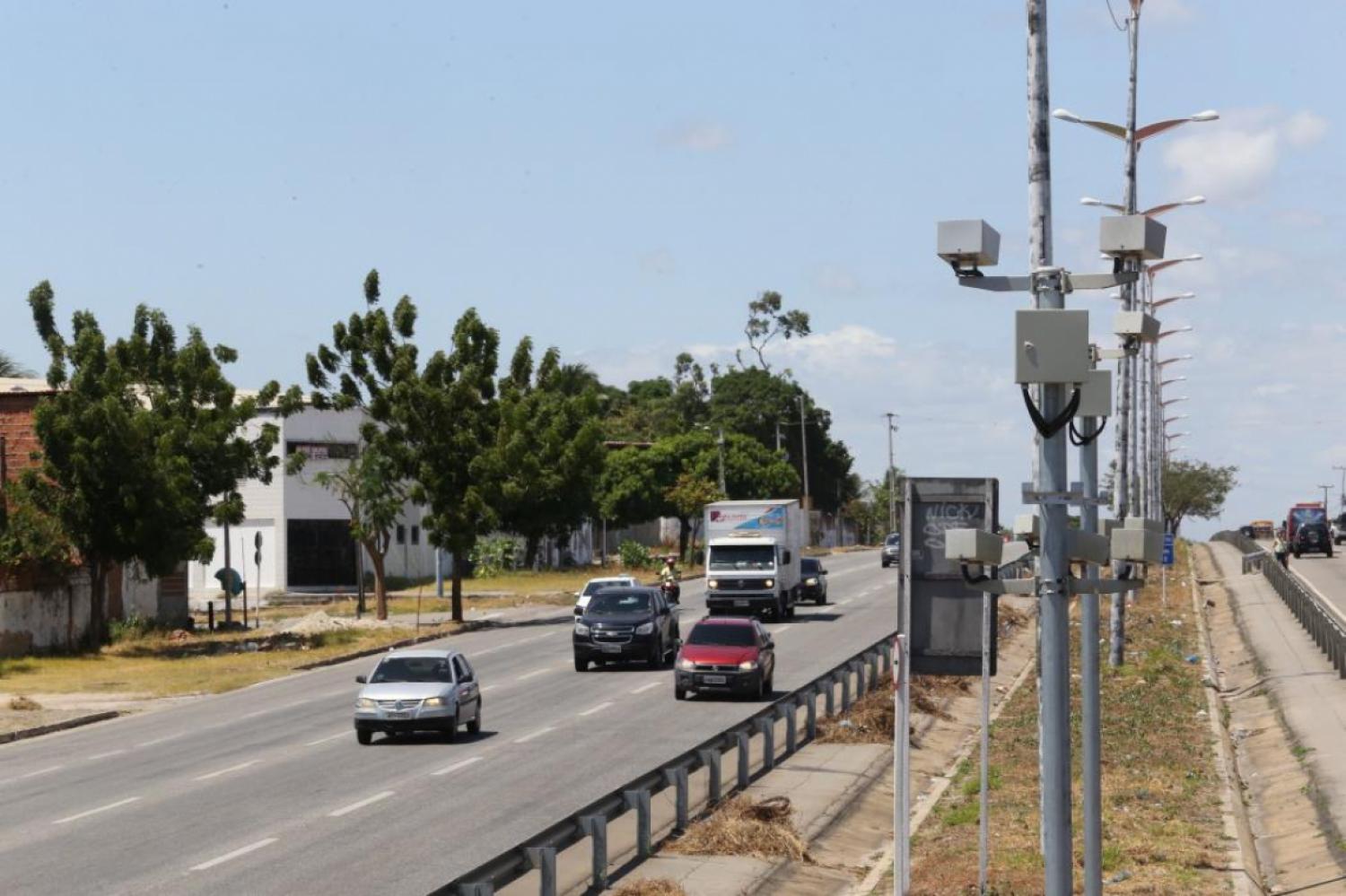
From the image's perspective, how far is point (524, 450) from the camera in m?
63.3

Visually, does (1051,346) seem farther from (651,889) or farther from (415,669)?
(415,669)

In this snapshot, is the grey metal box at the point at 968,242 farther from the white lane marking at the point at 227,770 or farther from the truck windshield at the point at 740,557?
the truck windshield at the point at 740,557

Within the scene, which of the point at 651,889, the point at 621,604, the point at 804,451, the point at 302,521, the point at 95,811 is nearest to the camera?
the point at 651,889

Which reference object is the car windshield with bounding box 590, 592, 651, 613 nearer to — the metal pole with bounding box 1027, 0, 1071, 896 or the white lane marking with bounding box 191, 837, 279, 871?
the white lane marking with bounding box 191, 837, 279, 871

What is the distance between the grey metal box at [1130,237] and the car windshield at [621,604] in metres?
33.3

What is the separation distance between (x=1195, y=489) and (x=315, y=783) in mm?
174575

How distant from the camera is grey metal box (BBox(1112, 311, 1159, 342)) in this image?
14.3 metres

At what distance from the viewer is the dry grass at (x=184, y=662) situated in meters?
46.8

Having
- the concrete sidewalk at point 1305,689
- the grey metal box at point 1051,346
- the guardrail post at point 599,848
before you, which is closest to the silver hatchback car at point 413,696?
the guardrail post at point 599,848

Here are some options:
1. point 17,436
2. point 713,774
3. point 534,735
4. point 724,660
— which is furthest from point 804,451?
point 713,774

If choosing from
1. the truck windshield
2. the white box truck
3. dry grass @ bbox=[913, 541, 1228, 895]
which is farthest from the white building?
dry grass @ bbox=[913, 541, 1228, 895]

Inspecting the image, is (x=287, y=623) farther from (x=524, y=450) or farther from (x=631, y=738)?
(x=631, y=738)

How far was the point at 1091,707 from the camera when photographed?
49.1ft

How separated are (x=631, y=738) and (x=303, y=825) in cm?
989
